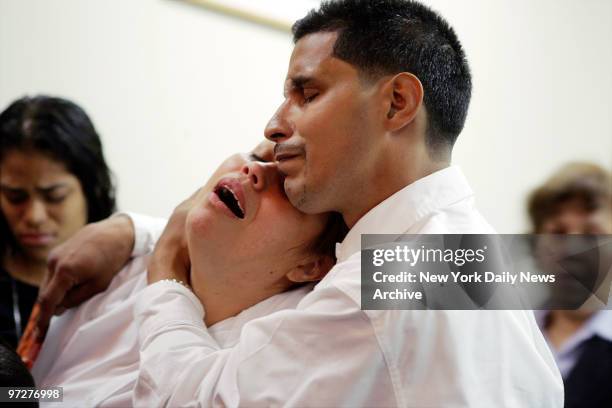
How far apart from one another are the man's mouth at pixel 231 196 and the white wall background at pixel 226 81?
1268 mm

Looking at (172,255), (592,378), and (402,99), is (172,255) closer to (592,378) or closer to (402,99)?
(402,99)

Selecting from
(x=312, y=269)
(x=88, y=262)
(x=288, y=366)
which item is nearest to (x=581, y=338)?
(x=312, y=269)

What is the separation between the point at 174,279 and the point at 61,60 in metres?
1.34

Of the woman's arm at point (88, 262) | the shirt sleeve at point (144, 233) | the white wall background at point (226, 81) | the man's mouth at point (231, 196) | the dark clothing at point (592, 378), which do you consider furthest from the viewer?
the white wall background at point (226, 81)

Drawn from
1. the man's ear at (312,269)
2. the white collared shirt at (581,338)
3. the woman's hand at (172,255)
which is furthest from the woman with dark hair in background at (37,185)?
the white collared shirt at (581,338)

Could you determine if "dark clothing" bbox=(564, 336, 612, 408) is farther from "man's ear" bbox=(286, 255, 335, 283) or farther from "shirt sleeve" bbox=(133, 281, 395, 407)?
"shirt sleeve" bbox=(133, 281, 395, 407)

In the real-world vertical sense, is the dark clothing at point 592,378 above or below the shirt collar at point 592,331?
below

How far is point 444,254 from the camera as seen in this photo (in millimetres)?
1062

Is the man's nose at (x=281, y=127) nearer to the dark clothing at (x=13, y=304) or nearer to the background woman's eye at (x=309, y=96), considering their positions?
the background woman's eye at (x=309, y=96)

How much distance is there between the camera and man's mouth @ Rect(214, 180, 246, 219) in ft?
4.19

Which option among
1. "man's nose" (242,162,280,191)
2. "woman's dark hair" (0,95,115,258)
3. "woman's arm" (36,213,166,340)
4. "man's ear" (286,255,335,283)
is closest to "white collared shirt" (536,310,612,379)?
"man's ear" (286,255,335,283)

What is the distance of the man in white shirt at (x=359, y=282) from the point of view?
0.96 meters

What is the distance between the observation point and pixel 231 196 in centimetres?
131

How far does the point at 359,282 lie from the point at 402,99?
34 cm
